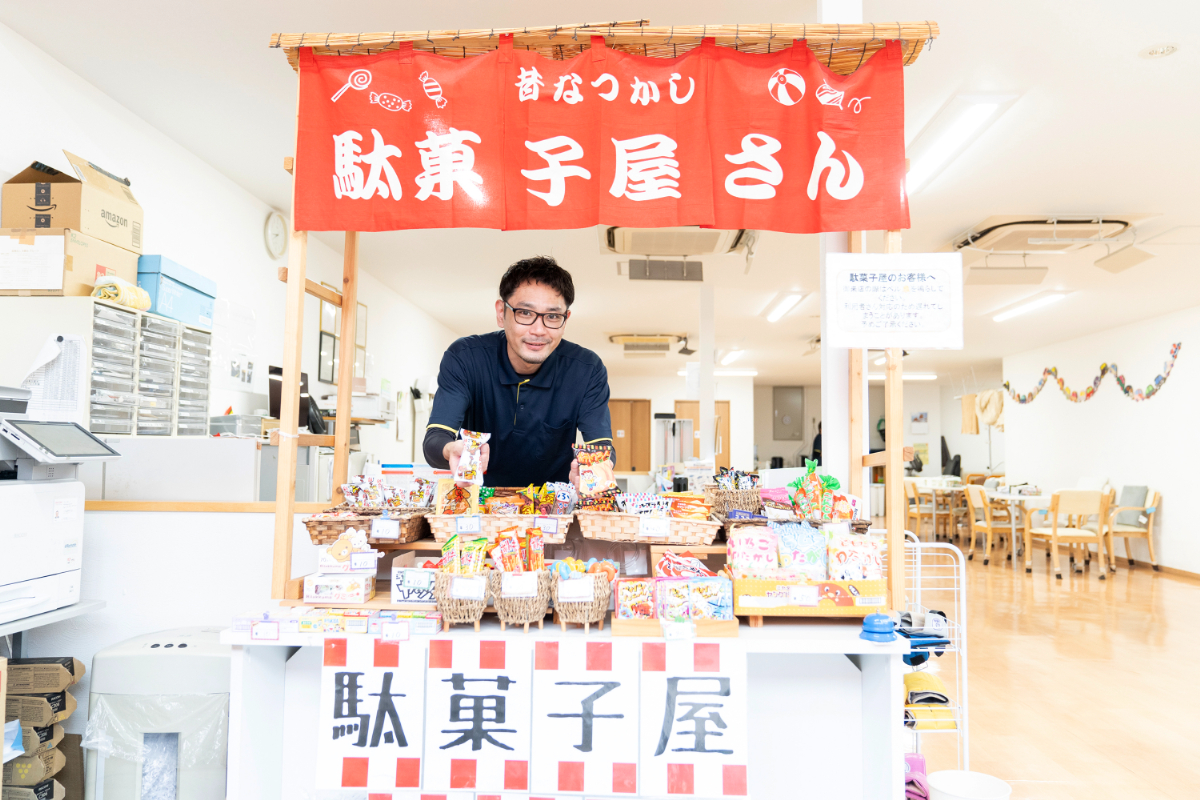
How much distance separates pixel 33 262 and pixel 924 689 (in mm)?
3921

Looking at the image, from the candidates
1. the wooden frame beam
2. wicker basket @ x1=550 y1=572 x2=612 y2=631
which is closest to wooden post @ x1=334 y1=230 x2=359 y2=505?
the wooden frame beam

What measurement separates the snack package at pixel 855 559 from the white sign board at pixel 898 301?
53cm

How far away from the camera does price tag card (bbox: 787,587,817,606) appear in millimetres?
1797

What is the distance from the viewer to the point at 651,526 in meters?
1.96

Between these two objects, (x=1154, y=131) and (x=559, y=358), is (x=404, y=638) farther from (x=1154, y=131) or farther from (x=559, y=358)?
→ (x=1154, y=131)

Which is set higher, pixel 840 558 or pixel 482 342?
pixel 482 342

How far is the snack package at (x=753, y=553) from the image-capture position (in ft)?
6.03

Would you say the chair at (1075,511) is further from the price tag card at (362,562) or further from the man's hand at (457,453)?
the price tag card at (362,562)

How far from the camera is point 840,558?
1844 millimetres

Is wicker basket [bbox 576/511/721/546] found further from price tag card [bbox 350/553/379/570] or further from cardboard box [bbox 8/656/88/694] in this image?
cardboard box [bbox 8/656/88/694]

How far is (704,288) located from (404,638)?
6.56 m

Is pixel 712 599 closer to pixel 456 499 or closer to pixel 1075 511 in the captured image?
pixel 456 499

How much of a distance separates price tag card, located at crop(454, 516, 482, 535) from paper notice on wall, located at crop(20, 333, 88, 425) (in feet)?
6.89

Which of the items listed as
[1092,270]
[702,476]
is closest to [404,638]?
[702,476]
